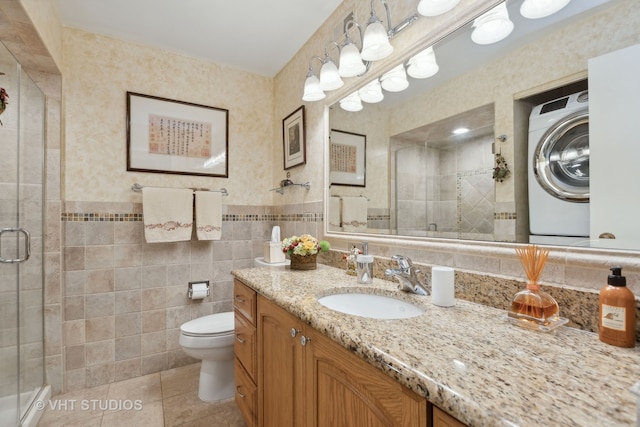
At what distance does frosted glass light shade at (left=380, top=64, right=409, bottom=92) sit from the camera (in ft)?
4.56

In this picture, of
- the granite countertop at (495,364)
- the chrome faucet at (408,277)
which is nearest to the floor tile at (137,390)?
the granite countertop at (495,364)

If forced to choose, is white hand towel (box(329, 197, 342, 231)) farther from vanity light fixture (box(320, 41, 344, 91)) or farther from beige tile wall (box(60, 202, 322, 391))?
vanity light fixture (box(320, 41, 344, 91))

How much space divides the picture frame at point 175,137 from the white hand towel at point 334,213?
1.06m

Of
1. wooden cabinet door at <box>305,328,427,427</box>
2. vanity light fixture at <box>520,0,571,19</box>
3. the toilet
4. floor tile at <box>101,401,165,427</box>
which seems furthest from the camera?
the toilet

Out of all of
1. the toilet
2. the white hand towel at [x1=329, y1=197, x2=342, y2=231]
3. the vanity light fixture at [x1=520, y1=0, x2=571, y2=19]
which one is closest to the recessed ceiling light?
the vanity light fixture at [x1=520, y1=0, x2=571, y2=19]


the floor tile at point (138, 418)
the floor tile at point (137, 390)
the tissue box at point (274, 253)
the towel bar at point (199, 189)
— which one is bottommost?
the floor tile at point (138, 418)

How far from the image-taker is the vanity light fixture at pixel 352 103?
1.70 m

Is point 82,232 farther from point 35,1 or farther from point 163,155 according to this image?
point 35,1

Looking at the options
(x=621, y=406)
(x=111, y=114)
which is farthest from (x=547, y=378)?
(x=111, y=114)

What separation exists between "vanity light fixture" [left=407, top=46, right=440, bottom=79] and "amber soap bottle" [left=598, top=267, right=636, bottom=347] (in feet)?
3.12

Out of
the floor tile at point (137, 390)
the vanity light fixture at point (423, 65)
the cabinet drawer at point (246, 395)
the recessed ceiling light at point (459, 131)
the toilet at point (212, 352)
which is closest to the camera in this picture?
the recessed ceiling light at point (459, 131)

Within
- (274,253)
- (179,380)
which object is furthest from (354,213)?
(179,380)

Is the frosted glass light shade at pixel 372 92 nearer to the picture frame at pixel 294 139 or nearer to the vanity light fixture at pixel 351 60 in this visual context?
the vanity light fixture at pixel 351 60

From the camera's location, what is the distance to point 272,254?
1946 mm
